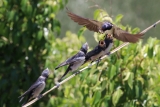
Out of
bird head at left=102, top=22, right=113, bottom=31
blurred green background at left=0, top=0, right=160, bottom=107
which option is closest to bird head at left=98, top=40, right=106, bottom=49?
bird head at left=102, top=22, right=113, bottom=31

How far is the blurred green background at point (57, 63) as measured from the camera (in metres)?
2.77

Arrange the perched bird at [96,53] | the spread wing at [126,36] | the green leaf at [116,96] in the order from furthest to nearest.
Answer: the green leaf at [116,96] < the perched bird at [96,53] < the spread wing at [126,36]

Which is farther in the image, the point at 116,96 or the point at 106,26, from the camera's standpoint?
the point at 116,96

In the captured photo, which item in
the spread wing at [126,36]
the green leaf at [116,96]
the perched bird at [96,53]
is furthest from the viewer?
the green leaf at [116,96]

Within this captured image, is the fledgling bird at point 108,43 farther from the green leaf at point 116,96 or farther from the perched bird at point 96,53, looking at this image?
the green leaf at point 116,96

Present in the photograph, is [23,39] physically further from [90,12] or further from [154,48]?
[90,12]

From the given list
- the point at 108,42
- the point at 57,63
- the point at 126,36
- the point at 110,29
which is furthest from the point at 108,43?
the point at 57,63

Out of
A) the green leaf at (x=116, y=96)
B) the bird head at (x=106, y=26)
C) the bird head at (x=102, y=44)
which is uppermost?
the bird head at (x=106, y=26)

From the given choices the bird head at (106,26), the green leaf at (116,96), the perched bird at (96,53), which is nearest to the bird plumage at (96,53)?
the perched bird at (96,53)

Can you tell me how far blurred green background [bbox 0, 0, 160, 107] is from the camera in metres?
2.77

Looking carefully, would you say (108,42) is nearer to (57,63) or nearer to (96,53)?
(96,53)

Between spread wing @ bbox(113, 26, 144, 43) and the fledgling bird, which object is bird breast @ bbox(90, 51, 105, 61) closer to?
the fledgling bird

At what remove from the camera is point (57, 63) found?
3801 mm

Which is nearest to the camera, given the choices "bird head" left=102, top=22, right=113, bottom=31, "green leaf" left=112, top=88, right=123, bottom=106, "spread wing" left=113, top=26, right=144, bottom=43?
"spread wing" left=113, top=26, right=144, bottom=43
